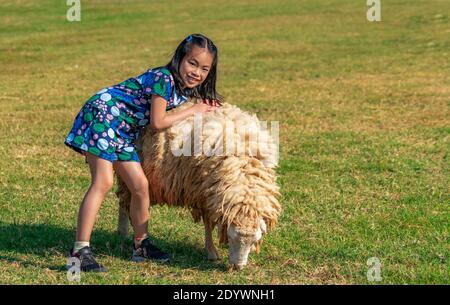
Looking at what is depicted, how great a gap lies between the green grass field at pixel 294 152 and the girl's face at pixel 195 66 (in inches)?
49.7

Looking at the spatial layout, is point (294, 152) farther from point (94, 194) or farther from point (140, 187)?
point (94, 194)

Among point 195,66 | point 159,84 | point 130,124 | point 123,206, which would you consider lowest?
point 123,206

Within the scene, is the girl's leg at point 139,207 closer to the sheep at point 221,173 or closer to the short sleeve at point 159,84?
the sheep at point 221,173

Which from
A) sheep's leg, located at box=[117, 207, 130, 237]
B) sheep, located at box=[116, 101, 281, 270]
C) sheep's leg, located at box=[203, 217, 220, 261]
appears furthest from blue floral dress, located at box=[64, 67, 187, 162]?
sheep's leg, located at box=[117, 207, 130, 237]

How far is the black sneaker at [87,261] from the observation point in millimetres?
5613

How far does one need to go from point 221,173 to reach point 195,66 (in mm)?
736

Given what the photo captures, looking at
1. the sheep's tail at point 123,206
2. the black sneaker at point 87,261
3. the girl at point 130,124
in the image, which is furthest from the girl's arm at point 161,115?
the black sneaker at point 87,261

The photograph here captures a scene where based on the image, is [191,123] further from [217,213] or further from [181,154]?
[217,213]

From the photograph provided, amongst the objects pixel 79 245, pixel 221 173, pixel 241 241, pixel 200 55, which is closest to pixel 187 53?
pixel 200 55

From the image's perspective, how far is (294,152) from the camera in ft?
32.1

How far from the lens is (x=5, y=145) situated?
32.9 feet

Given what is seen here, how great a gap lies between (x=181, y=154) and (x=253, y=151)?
0.51 meters

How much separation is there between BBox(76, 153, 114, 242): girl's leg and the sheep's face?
0.89 m

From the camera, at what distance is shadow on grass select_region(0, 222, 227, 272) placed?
19.5 feet
